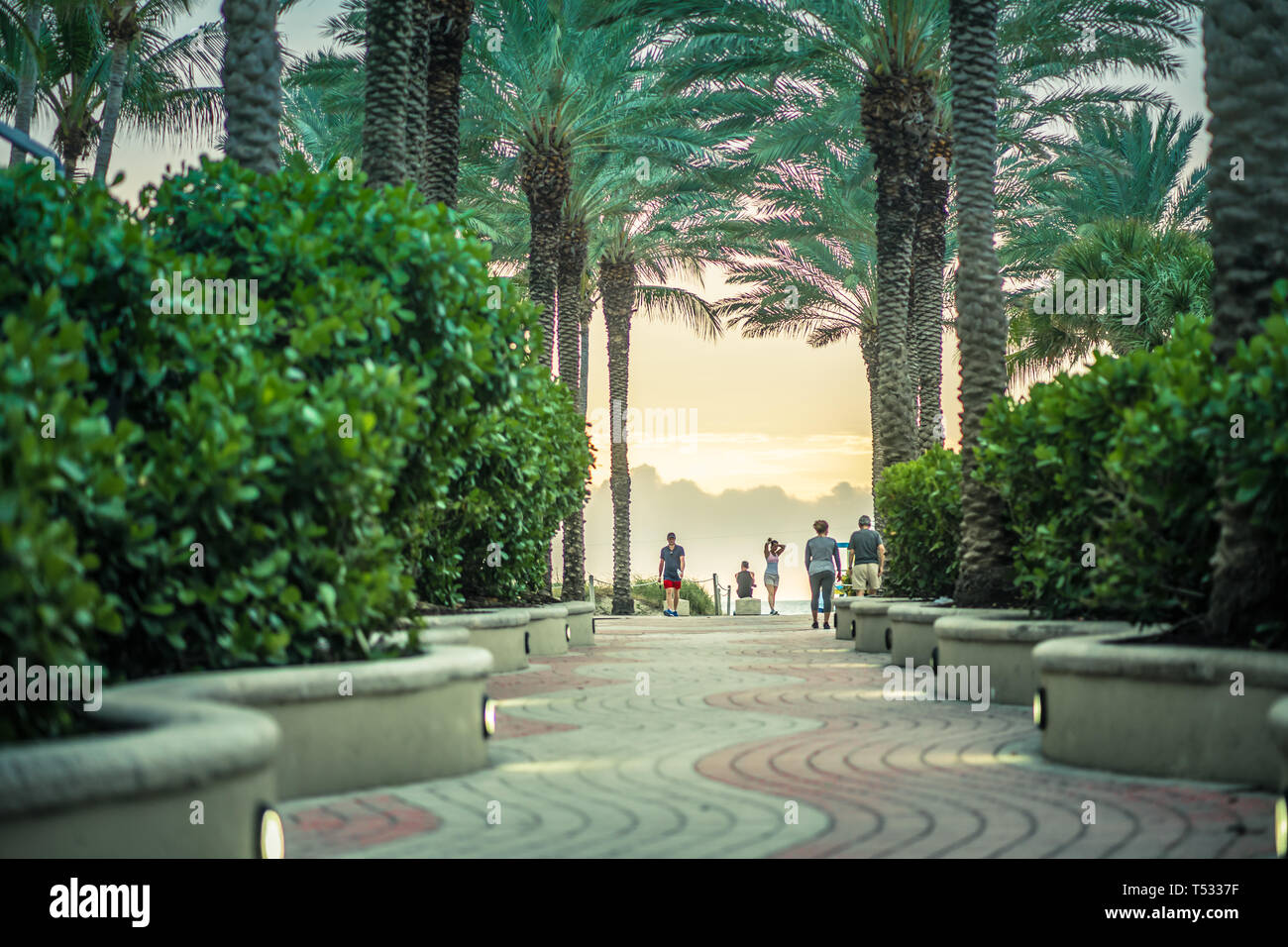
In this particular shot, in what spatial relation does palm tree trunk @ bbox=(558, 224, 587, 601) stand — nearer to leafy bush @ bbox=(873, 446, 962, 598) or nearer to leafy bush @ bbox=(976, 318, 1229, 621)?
leafy bush @ bbox=(873, 446, 962, 598)

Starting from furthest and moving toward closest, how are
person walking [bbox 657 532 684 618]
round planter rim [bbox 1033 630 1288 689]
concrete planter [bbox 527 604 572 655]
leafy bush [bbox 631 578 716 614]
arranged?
1. leafy bush [bbox 631 578 716 614]
2. person walking [bbox 657 532 684 618]
3. concrete planter [bbox 527 604 572 655]
4. round planter rim [bbox 1033 630 1288 689]

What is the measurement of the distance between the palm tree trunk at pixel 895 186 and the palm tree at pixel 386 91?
979 centimetres

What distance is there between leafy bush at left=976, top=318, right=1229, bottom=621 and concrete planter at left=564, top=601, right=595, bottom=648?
7.09 metres

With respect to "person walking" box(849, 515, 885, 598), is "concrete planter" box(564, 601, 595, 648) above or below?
below

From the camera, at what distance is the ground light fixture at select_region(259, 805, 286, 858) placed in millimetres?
4443

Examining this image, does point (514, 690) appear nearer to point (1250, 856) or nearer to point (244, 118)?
point (244, 118)

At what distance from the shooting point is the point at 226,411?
591cm

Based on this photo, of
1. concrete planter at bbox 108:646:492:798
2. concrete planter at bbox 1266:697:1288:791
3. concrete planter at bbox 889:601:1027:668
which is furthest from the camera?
concrete planter at bbox 889:601:1027:668

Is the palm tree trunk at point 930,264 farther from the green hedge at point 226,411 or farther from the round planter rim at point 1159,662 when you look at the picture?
the round planter rim at point 1159,662

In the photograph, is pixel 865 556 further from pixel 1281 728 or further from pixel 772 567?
pixel 1281 728

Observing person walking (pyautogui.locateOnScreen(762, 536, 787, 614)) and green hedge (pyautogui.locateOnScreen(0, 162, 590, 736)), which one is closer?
green hedge (pyautogui.locateOnScreen(0, 162, 590, 736))

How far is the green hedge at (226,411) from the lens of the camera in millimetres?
4340
